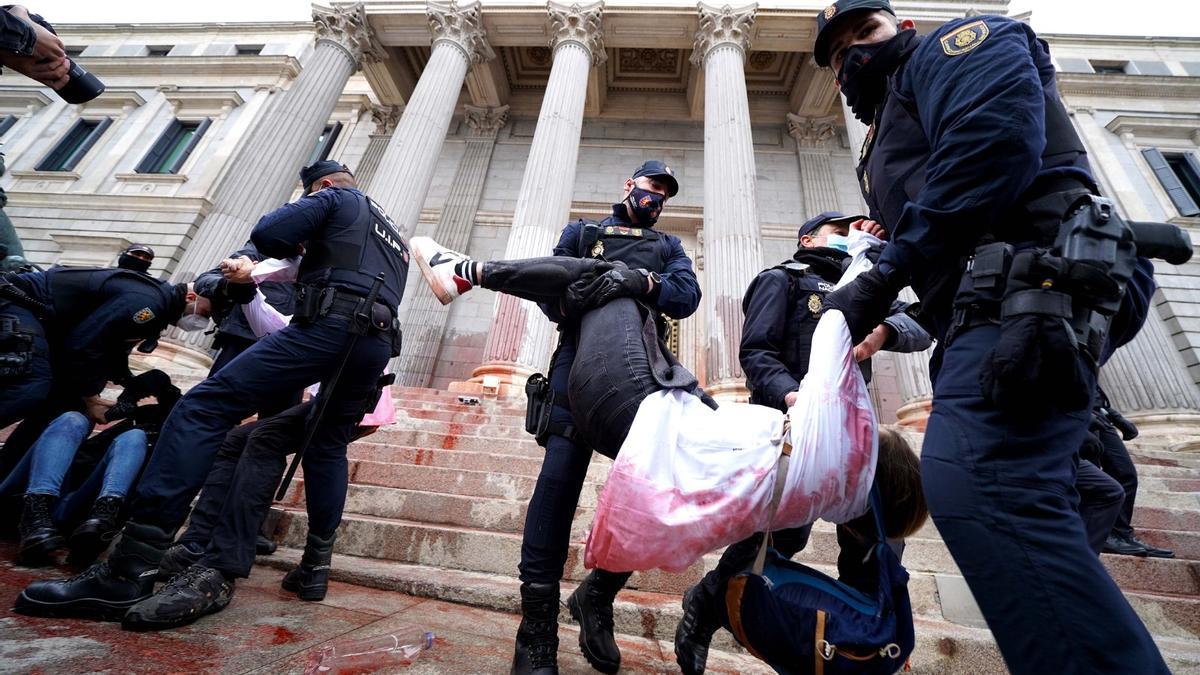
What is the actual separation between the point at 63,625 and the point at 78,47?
2560cm

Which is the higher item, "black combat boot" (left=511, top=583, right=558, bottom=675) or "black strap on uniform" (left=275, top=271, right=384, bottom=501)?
"black strap on uniform" (left=275, top=271, right=384, bottom=501)

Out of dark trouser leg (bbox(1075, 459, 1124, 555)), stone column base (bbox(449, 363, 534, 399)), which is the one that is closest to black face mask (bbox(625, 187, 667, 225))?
dark trouser leg (bbox(1075, 459, 1124, 555))

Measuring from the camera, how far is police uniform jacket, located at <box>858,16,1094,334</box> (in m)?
1.19

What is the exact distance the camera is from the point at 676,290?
212cm

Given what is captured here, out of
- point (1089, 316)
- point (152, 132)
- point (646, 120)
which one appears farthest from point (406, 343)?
point (152, 132)

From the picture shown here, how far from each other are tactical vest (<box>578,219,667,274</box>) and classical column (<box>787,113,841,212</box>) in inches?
435

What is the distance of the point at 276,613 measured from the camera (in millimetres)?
1881

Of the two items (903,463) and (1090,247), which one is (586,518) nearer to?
(903,463)

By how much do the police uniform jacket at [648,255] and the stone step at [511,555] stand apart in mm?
1580

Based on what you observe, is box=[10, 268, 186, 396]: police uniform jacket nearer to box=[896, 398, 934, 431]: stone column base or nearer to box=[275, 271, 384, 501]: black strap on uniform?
box=[275, 271, 384, 501]: black strap on uniform

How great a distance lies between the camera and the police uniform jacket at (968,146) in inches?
46.8

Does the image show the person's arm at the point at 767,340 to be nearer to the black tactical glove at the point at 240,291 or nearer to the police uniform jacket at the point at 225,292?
the police uniform jacket at the point at 225,292

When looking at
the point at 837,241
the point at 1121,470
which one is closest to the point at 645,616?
the point at 837,241

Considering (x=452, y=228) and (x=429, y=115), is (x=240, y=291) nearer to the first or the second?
(x=429, y=115)
